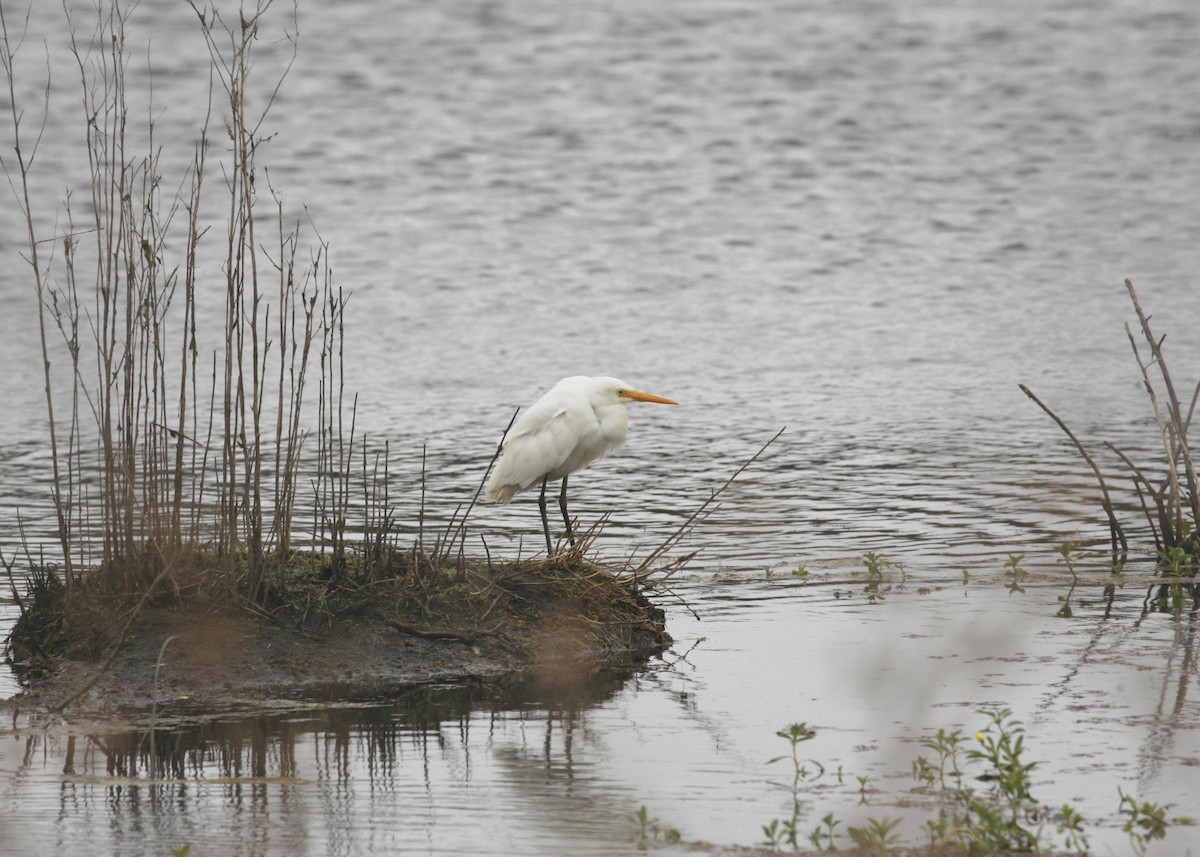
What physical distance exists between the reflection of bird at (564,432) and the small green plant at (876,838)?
3362 mm

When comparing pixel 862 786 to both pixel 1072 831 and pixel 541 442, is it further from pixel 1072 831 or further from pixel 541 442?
pixel 541 442

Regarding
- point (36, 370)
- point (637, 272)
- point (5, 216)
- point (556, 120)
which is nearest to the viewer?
point (36, 370)

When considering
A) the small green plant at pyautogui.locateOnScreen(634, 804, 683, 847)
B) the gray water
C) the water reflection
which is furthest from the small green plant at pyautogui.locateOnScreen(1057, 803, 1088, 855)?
the water reflection

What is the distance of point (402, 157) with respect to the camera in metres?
21.8

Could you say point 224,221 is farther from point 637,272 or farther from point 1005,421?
point 1005,421

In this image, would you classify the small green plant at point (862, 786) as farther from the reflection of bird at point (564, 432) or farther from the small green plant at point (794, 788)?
the reflection of bird at point (564, 432)

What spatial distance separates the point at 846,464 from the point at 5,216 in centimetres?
1247

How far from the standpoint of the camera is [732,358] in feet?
47.6

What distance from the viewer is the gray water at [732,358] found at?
15.4ft

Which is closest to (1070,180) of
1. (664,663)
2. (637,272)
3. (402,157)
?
(637,272)

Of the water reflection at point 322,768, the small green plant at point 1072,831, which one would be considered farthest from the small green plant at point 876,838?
the water reflection at point 322,768

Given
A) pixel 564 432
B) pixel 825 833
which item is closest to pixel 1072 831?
pixel 825 833

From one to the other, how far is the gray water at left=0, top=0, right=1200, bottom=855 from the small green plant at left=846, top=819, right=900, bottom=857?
0.93ft

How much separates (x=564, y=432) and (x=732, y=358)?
7373 mm
